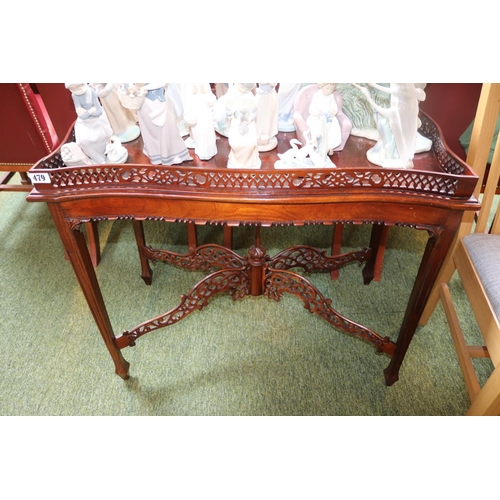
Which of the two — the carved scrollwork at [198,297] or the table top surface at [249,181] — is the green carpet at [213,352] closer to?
the carved scrollwork at [198,297]

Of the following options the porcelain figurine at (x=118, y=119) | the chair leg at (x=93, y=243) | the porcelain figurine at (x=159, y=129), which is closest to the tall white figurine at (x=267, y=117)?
the porcelain figurine at (x=159, y=129)

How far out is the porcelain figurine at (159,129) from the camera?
1118 millimetres

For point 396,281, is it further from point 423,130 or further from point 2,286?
point 2,286

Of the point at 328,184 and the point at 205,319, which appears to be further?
the point at 205,319

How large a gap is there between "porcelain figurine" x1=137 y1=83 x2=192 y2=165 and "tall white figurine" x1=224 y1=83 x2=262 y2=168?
153 mm

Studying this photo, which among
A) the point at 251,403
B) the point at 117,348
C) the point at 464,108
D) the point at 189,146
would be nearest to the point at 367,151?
the point at 189,146

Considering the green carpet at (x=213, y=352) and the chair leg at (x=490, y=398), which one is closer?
the chair leg at (x=490, y=398)

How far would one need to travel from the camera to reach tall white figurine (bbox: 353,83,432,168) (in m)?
1.10

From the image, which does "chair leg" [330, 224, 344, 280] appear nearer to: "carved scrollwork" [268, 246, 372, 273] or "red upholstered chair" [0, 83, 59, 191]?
"carved scrollwork" [268, 246, 372, 273]

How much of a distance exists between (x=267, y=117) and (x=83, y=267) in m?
0.70

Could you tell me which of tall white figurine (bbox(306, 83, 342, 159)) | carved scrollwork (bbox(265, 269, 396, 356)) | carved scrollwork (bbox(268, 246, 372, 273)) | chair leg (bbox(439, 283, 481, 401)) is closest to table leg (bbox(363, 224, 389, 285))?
carved scrollwork (bbox(268, 246, 372, 273))

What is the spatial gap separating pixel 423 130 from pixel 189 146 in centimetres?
71

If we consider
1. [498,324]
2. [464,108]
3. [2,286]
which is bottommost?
[2,286]

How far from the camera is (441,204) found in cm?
104
